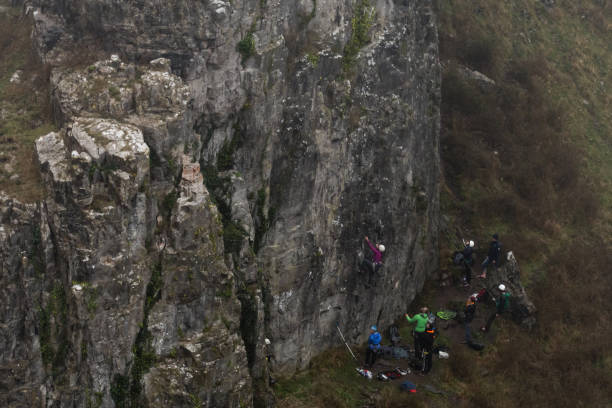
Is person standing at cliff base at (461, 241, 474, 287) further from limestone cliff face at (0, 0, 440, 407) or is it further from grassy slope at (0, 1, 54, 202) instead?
grassy slope at (0, 1, 54, 202)

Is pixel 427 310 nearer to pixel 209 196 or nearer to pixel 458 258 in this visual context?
pixel 458 258

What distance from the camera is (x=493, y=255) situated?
22703 mm

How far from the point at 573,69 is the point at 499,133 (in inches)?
331

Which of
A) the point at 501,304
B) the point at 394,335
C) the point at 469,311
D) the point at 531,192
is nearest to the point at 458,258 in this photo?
the point at 501,304

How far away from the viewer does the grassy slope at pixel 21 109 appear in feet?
41.2

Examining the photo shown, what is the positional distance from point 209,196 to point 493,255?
1241 cm

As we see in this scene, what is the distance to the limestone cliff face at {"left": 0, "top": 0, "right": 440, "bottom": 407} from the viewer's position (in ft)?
40.0

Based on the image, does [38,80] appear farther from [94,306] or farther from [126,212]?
[94,306]

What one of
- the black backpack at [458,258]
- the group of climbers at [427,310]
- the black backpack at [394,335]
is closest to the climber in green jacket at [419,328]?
the group of climbers at [427,310]

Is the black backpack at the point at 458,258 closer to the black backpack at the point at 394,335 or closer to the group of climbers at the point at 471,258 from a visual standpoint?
the group of climbers at the point at 471,258

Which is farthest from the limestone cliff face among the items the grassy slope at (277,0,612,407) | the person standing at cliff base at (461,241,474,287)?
the grassy slope at (277,0,612,407)

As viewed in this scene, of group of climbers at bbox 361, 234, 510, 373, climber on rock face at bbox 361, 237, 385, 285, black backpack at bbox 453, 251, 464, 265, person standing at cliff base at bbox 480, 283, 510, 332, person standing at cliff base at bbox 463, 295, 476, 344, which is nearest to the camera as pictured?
group of climbers at bbox 361, 234, 510, 373

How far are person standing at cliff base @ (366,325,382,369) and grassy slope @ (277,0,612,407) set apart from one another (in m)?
0.70

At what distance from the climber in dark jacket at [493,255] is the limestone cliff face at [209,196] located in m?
3.45
